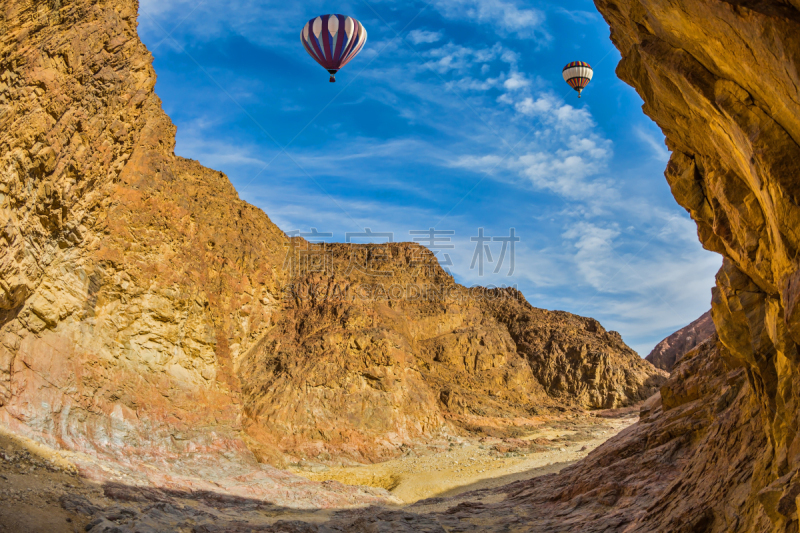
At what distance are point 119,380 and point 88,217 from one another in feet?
24.0

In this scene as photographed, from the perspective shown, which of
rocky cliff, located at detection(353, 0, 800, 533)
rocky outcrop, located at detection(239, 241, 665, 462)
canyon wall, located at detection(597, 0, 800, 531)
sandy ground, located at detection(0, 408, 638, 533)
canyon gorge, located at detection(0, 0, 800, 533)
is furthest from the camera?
rocky outcrop, located at detection(239, 241, 665, 462)

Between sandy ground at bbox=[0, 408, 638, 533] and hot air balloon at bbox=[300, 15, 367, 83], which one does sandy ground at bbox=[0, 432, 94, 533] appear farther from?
hot air balloon at bbox=[300, 15, 367, 83]

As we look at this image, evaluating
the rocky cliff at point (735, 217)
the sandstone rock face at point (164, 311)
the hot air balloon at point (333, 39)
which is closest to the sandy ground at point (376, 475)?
the sandstone rock face at point (164, 311)

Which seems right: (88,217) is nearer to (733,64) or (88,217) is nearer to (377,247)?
(733,64)

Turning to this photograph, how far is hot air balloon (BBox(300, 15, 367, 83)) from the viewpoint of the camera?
26128 millimetres

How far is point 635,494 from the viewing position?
12500mm

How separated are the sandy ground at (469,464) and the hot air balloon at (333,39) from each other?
69.1ft

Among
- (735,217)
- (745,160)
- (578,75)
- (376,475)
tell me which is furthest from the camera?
(578,75)

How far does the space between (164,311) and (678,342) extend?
63400 mm

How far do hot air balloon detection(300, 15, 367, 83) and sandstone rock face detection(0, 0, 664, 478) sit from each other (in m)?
8.24

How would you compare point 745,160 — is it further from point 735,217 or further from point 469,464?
point 469,464

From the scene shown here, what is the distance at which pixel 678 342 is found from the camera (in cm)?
6588

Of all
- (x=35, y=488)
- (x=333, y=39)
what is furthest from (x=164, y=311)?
(x=333, y=39)

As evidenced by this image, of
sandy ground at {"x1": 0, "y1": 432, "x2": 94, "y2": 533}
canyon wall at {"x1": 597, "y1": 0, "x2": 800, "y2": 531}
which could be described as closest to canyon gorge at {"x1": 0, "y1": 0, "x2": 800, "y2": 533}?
canyon wall at {"x1": 597, "y1": 0, "x2": 800, "y2": 531}
